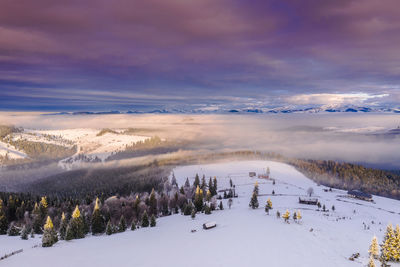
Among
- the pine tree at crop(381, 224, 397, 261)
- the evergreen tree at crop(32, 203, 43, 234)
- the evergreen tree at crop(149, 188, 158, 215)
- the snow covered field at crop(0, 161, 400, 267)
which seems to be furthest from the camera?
the evergreen tree at crop(149, 188, 158, 215)

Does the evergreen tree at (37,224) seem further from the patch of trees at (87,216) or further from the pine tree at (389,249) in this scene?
the pine tree at (389,249)

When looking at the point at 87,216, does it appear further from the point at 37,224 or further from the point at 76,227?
the point at 76,227

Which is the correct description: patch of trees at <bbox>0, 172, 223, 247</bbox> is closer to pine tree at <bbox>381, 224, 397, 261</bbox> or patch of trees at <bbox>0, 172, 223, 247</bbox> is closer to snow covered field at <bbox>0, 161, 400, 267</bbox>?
snow covered field at <bbox>0, 161, 400, 267</bbox>

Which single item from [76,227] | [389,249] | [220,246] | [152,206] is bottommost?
[152,206]

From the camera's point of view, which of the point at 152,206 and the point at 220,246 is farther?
the point at 152,206

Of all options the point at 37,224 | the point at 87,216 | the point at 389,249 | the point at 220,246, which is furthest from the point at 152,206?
the point at 389,249

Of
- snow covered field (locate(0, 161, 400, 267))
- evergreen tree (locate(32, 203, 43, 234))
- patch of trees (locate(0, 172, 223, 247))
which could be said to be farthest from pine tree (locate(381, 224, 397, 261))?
evergreen tree (locate(32, 203, 43, 234))

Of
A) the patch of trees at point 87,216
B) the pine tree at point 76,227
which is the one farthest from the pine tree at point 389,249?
the pine tree at point 76,227

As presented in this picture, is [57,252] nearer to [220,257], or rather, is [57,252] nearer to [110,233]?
[110,233]

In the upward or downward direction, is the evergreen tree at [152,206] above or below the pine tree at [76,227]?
below

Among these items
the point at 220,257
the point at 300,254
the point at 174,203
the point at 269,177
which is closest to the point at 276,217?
the point at 300,254

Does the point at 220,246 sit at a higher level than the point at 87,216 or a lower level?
higher
